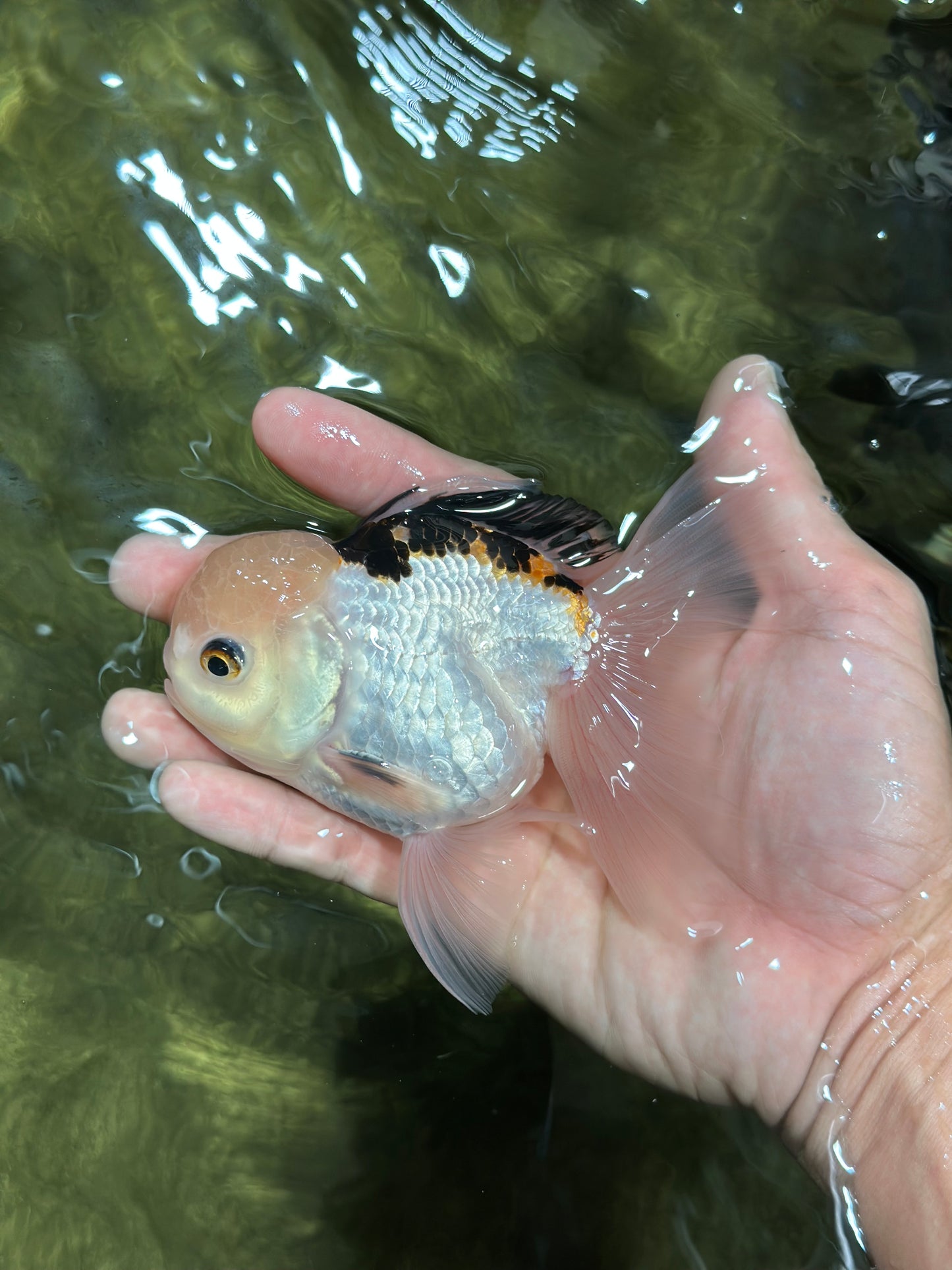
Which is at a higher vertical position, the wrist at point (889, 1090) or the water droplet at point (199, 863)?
the wrist at point (889, 1090)

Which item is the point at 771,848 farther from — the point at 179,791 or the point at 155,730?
the point at 155,730

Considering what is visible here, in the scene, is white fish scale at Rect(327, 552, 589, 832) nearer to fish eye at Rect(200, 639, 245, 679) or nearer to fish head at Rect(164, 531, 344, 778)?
fish head at Rect(164, 531, 344, 778)

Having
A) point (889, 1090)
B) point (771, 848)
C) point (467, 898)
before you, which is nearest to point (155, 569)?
point (467, 898)

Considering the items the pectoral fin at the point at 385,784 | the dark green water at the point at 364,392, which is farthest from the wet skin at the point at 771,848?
the dark green water at the point at 364,392

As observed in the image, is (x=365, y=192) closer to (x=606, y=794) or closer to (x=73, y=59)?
(x=73, y=59)

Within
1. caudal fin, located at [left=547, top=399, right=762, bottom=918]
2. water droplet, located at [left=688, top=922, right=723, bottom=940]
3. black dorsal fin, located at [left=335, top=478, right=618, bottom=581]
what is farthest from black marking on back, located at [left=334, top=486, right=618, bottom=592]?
water droplet, located at [left=688, top=922, right=723, bottom=940]

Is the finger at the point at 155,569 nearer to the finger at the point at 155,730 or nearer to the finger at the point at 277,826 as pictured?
the finger at the point at 155,730
